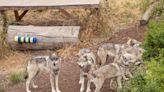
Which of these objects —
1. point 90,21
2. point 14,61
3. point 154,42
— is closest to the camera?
point 154,42

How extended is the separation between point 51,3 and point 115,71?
13.5 ft

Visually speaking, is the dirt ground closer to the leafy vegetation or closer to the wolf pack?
the wolf pack

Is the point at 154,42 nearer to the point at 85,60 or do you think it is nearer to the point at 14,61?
the point at 85,60

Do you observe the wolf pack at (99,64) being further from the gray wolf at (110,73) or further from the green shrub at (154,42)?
the green shrub at (154,42)

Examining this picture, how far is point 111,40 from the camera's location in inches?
439

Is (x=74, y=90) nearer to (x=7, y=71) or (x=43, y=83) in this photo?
(x=43, y=83)

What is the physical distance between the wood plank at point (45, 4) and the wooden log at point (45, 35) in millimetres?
577

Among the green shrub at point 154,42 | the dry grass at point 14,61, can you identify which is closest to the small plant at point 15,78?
the dry grass at point 14,61

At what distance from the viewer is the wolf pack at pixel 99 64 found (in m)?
8.02

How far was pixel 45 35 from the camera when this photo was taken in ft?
37.6

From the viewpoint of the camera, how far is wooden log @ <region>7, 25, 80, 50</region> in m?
11.4

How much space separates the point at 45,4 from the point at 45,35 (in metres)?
0.78

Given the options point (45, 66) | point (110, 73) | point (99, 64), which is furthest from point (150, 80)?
point (99, 64)

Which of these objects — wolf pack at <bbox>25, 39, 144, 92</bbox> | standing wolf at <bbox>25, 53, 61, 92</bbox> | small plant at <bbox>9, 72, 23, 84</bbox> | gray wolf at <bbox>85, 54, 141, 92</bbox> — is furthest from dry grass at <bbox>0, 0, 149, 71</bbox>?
gray wolf at <bbox>85, 54, 141, 92</bbox>
